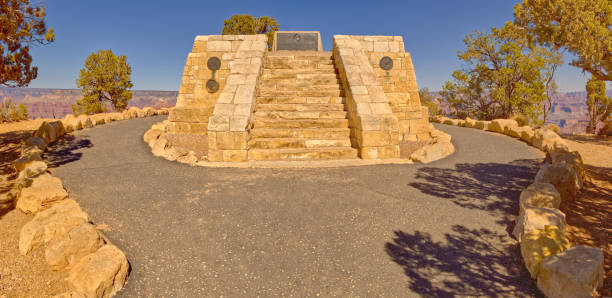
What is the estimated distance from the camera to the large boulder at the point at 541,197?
347cm

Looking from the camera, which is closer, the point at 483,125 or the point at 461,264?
the point at 461,264

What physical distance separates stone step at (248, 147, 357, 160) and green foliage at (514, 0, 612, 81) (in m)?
6.34

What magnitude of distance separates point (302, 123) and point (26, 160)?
5.70 meters

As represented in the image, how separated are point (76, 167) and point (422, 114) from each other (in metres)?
9.11

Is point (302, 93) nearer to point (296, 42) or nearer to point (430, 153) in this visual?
point (430, 153)

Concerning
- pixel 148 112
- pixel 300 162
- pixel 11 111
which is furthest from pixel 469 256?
pixel 11 111

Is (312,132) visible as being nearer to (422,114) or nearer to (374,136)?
(374,136)

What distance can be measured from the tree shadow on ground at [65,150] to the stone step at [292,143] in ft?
13.4

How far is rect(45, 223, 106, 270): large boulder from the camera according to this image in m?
2.59

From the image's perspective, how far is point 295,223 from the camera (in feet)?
11.3

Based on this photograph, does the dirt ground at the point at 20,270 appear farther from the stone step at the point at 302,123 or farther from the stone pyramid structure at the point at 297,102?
the stone step at the point at 302,123

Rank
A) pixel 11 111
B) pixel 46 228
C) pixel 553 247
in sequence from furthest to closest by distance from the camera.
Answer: pixel 11 111 → pixel 46 228 → pixel 553 247

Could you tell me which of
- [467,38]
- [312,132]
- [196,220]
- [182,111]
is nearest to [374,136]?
[312,132]

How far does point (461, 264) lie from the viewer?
106 inches
